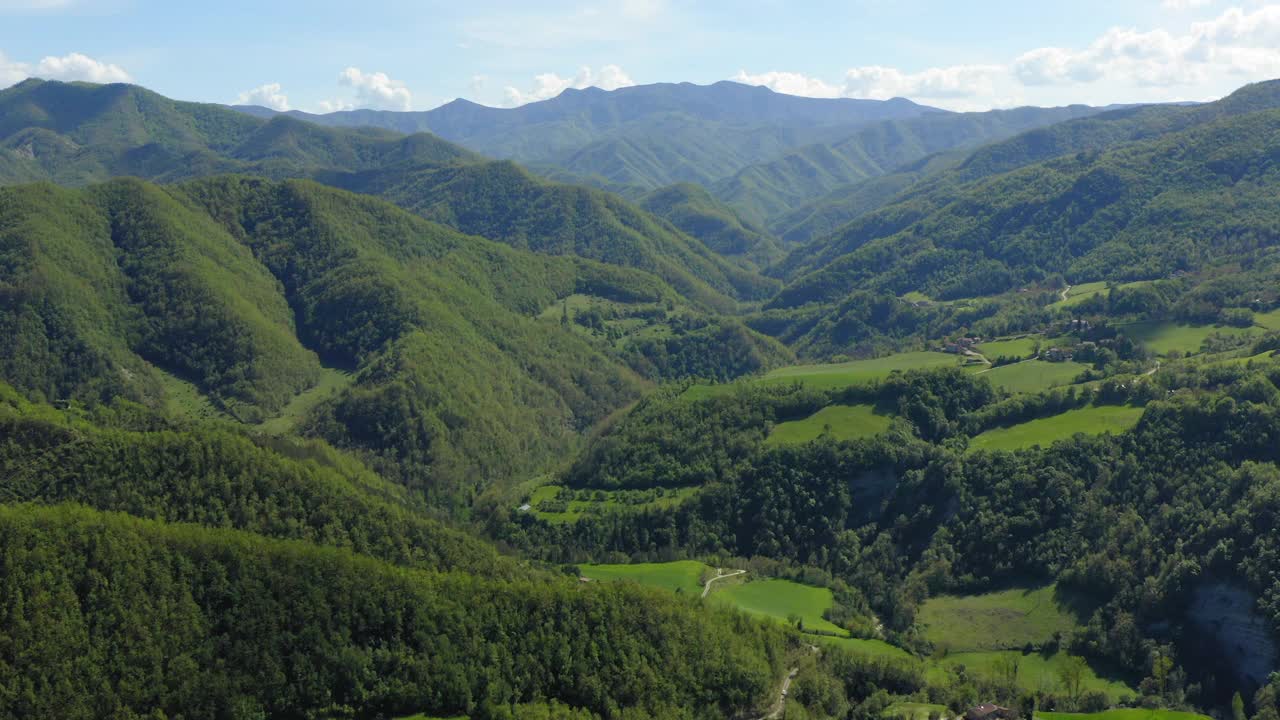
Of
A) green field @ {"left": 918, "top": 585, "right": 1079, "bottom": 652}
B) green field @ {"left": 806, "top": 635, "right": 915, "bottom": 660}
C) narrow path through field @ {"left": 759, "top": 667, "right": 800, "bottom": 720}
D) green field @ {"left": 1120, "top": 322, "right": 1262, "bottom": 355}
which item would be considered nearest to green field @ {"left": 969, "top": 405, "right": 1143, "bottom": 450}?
green field @ {"left": 918, "top": 585, "right": 1079, "bottom": 652}

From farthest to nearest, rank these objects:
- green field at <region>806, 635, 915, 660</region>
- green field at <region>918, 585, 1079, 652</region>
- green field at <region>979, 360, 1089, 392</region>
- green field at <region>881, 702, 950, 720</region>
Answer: green field at <region>979, 360, 1089, 392</region>, green field at <region>918, 585, 1079, 652</region>, green field at <region>806, 635, 915, 660</region>, green field at <region>881, 702, 950, 720</region>

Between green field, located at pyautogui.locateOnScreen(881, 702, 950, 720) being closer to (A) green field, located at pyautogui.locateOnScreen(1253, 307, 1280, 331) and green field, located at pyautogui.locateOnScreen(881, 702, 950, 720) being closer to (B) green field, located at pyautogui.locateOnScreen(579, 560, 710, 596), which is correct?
(B) green field, located at pyautogui.locateOnScreen(579, 560, 710, 596)

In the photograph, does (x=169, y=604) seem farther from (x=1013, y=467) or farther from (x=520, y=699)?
(x=1013, y=467)

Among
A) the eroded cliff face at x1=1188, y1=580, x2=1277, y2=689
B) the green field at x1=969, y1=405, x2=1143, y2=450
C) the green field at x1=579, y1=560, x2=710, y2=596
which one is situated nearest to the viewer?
the eroded cliff face at x1=1188, y1=580, x2=1277, y2=689

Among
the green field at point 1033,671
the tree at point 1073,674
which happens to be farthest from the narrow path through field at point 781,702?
the tree at point 1073,674

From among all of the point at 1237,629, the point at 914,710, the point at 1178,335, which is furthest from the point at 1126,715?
the point at 1178,335

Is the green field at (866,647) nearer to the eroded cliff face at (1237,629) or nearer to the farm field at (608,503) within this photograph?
the eroded cliff face at (1237,629)
